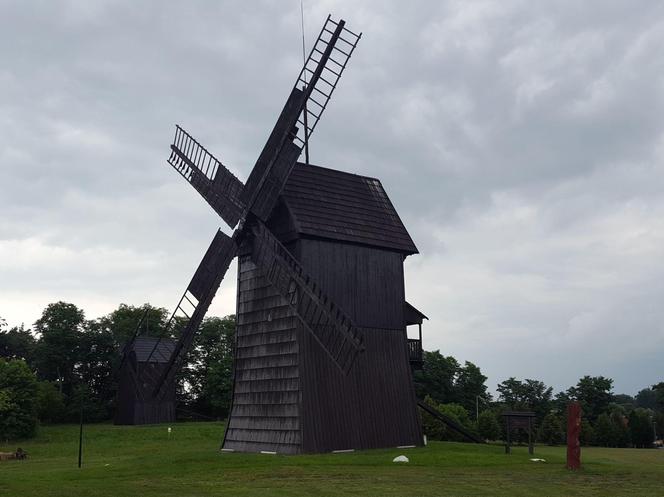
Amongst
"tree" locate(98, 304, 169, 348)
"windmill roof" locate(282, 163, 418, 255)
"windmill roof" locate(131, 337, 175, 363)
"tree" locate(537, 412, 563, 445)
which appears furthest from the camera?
"tree" locate(98, 304, 169, 348)

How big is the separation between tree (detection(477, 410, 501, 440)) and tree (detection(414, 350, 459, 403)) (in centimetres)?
2530

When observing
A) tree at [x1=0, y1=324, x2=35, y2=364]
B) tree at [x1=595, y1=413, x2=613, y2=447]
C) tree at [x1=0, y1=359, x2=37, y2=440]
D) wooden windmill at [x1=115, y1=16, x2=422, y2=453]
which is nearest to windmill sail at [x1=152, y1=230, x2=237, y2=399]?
wooden windmill at [x1=115, y1=16, x2=422, y2=453]

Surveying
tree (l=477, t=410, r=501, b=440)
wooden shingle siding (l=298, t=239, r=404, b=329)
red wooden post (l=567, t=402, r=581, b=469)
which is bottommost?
tree (l=477, t=410, r=501, b=440)

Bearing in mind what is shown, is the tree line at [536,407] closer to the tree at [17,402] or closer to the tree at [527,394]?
the tree at [527,394]

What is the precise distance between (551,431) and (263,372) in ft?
88.7

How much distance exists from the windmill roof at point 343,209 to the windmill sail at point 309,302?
4.90ft

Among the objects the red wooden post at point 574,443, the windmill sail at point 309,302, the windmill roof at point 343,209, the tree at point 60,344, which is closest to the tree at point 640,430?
the windmill roof at point 343,209

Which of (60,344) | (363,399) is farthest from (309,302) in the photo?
(60,344)

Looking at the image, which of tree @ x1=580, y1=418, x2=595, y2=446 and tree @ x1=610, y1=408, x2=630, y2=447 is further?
tree @ x1=610, y1=408, x2=630, y2=447

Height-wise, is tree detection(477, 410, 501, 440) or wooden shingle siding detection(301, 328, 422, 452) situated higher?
wooden shingle siding detection(301, 328, 422, 452)

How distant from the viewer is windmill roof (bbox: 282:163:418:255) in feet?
88.1

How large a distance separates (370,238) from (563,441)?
26.9 metres

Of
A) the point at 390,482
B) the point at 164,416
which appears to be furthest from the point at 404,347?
the point at 164,416

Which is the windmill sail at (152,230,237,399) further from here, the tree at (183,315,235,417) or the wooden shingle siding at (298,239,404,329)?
the tree at (183,315,235,417)
